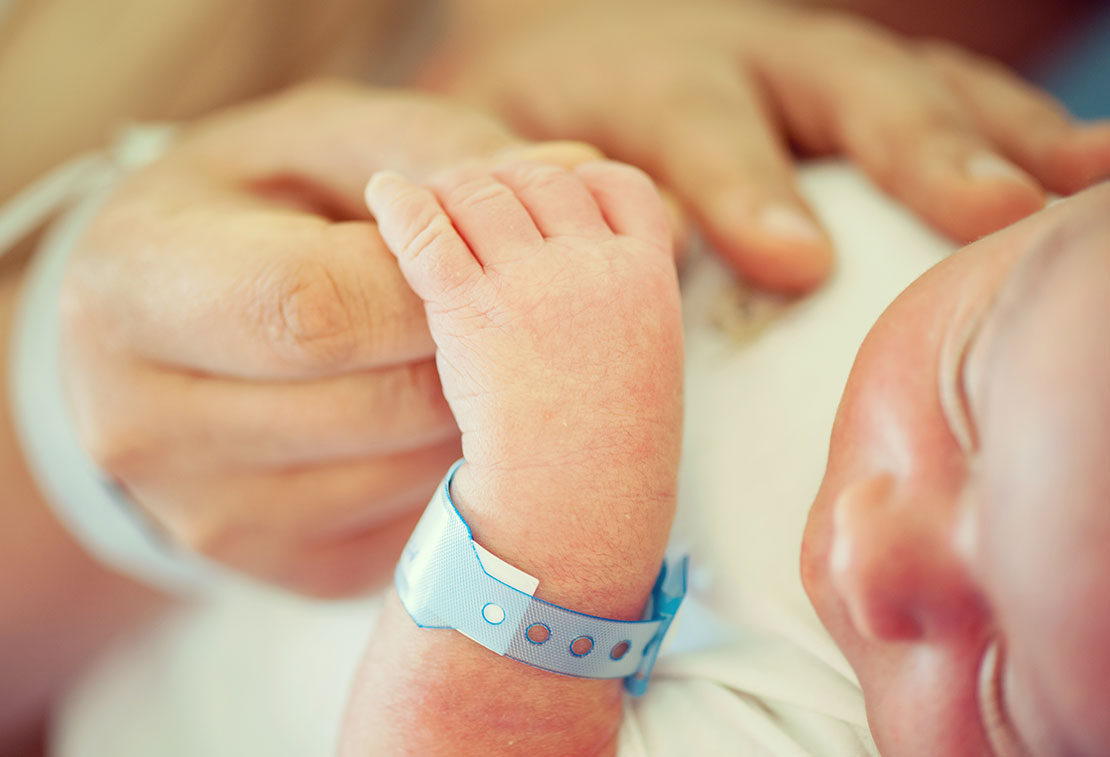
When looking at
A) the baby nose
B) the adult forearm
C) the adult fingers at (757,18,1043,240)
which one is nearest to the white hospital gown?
the adult fingers at (757,18,1043,240)

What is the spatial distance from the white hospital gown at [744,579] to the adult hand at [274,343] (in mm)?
178

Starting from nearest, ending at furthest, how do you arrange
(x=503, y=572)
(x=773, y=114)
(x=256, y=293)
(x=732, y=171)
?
1. (x=503, y=572)
2. (x=256, y=293)
3. (x=732, y=171)
4. (x=773, y=114)

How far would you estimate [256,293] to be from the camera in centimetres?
66

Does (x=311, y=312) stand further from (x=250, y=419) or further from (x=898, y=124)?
(x=898, y=124)

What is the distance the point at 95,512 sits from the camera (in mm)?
971

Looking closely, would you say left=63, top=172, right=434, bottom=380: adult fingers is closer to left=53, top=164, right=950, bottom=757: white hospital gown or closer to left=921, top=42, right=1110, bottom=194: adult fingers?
left=53, top=164, right=950, bottom=757: white hospital gown

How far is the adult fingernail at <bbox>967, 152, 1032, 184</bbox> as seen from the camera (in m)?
0.74

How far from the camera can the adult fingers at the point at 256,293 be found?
655 millimetres

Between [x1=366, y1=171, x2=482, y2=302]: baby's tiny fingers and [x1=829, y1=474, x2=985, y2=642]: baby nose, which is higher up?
[x1=366, y1=171, x2=482, y2=302]: baby's tiny fingers

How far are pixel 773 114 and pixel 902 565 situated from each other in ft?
2.42

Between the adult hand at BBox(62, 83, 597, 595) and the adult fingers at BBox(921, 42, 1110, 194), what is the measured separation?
563mm

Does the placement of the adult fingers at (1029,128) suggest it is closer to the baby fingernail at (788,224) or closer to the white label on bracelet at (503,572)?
the baby fingernail at (788,224)

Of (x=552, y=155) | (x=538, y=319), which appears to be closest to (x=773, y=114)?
(x=552, y=155)

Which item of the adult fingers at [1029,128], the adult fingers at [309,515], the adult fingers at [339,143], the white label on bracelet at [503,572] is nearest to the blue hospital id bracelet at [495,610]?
the white label on bracelet at [503,572]
